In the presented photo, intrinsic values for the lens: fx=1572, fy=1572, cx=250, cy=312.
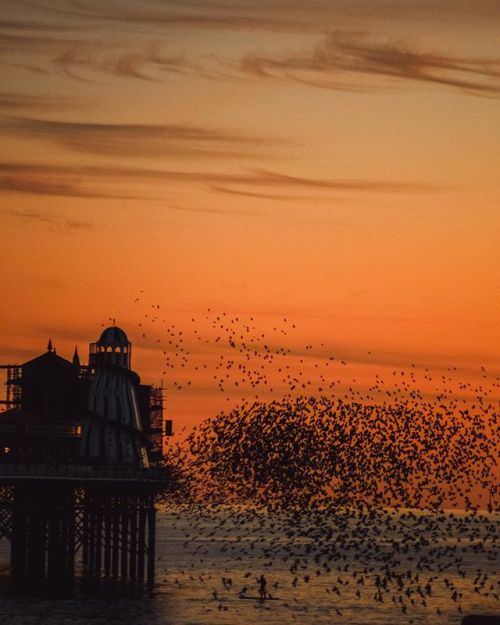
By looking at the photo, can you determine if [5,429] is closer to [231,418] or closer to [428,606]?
[231,418]

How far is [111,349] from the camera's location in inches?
3979

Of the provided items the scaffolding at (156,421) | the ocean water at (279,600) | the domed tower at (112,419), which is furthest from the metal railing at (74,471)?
the scaffolding at (156,421)

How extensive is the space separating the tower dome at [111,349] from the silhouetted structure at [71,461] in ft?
0.21

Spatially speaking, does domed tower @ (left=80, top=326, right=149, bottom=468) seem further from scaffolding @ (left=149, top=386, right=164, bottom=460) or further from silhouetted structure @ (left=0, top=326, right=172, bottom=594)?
scaffolding @ (left=149, top=386, right=164, bottom=460)

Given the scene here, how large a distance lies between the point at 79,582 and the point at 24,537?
212 inches

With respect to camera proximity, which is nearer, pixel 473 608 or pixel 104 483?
pixel 104 483

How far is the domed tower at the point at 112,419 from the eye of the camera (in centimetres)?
9669

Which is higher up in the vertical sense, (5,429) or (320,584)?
(5,429)

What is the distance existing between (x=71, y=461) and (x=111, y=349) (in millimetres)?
8388

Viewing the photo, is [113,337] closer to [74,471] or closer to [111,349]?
[111,349]

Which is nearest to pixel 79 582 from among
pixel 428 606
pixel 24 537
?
pixel 24 537

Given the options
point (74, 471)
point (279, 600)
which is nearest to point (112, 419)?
point (74, 471)

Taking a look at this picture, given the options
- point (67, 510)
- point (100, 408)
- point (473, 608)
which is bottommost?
point (473, 608)

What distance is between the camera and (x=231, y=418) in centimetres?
Answer: 10250
